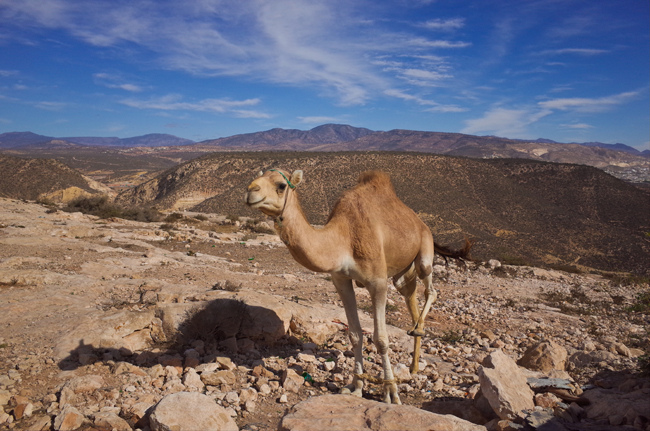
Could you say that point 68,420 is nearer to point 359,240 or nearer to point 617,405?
point 359,240

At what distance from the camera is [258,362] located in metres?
5.71

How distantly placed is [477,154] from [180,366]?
199m

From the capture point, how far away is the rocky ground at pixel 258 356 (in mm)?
4047

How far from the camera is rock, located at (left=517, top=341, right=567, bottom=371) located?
241 inches

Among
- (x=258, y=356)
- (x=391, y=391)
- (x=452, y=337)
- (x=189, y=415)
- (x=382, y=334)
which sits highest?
(x=382, y=334)

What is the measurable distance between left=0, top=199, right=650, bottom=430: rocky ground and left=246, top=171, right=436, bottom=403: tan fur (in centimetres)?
104

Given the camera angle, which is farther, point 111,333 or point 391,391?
point 111,333

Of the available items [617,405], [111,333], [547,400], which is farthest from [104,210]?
[617,405]

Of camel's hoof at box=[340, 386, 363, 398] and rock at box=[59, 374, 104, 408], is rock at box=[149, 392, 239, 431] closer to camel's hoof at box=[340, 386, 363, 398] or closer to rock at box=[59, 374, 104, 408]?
rock at box=[59, 374, 104, 408]

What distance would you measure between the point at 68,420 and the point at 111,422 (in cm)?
39

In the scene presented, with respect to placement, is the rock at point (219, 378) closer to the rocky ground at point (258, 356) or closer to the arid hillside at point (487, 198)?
the rocky ground at point (258, 356)

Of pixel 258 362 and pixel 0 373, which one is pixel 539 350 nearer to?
pixel 258 362

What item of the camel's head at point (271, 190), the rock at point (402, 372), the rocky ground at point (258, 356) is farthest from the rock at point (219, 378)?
the camel's head at point (271, 190)

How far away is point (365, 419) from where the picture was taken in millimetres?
3553
